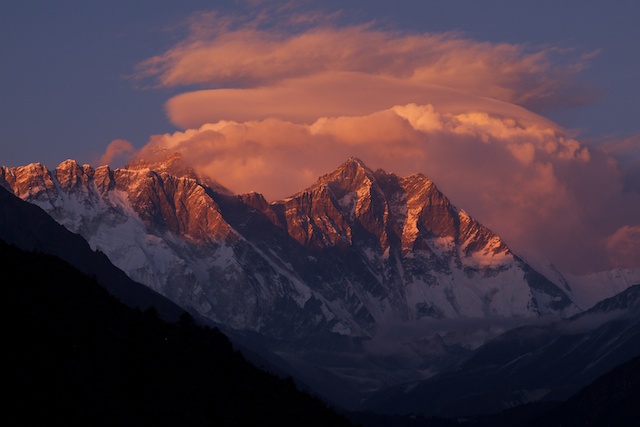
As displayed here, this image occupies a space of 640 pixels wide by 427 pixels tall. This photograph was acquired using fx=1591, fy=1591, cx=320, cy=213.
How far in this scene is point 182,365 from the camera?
536 feet

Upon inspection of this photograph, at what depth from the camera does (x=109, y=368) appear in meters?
148

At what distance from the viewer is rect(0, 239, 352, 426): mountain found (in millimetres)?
132625

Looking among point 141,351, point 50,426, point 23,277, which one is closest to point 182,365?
point 141,351

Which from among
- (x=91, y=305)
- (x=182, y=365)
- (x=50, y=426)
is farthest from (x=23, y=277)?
(x=50, y=426)

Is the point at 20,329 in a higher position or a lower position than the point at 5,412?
higher

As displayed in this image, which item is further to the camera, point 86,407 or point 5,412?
point 86,407

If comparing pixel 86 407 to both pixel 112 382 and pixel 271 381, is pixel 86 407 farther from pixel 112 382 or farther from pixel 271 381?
pixel 271 381

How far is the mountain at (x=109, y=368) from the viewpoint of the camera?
435 feet

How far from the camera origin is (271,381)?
588ft

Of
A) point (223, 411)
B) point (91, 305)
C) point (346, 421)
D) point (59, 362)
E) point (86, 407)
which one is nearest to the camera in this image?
point (86, 407)

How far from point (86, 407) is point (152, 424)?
7.18 meters

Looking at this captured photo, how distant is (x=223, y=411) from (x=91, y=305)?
68.4 feet

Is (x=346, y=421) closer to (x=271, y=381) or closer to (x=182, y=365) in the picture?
(x=271, y=381)

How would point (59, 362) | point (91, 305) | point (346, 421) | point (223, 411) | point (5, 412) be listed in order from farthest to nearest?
point (346, 421) < point (91, 305) < point (223, 411) < point (59, 362) < point (5, 412)
